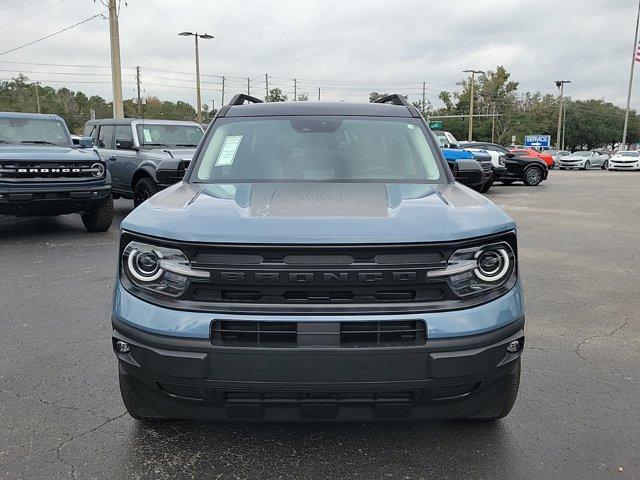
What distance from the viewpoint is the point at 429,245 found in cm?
224

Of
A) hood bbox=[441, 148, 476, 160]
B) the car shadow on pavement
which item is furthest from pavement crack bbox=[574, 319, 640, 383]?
hood bbox=[441, 148, 476, 160]

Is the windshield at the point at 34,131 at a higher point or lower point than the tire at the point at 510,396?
higher

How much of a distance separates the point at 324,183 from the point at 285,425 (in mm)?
1369

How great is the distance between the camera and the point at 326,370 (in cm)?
217

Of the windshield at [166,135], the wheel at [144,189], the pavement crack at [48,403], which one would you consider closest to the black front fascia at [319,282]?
the pavement crack at [48,403]

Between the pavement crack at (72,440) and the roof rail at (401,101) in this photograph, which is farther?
the roof rail at (401,101)

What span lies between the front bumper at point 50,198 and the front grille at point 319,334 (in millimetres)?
6774

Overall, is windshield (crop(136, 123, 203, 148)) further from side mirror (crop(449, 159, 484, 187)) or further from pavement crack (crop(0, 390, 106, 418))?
pavement crack (crop(0, 390, 106, 418))

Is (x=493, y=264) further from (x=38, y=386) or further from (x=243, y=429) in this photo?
(x=38, y=386)

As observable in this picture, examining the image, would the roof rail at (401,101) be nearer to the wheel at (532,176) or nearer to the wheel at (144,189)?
the wheel at (144,189)

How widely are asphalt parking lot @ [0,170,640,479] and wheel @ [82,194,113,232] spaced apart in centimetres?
334

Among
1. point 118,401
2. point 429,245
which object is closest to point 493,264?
point 429,245

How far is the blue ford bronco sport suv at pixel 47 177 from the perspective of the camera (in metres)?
7.81

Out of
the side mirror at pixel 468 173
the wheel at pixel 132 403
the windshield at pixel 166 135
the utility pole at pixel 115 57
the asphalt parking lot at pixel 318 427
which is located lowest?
the asphalt parking lot at pixel 318 427
